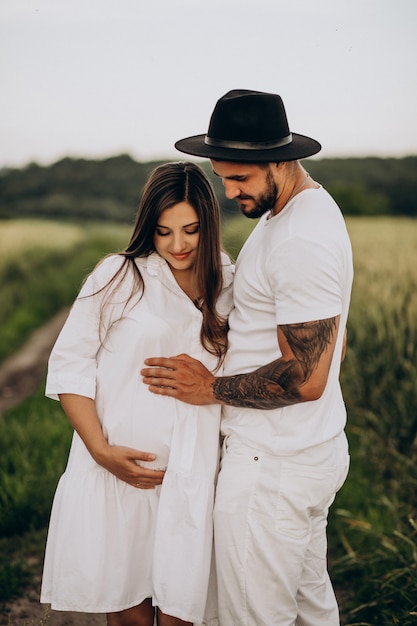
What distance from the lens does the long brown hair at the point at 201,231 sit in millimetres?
2740

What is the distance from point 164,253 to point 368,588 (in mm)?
2305

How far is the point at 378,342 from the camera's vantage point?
5918 millimetres

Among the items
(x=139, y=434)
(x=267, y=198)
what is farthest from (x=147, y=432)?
(x=267, y=198)

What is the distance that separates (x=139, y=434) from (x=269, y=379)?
1.97 feet

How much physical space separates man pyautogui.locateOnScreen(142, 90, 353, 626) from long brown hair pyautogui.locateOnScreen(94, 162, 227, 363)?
0.34 feet

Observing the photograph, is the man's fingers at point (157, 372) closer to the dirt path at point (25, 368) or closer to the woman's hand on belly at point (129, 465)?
the woman's hand on belly at point (129, 465)

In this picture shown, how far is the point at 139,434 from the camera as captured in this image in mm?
2695

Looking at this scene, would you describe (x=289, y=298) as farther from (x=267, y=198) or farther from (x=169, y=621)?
(x=169, y=621)

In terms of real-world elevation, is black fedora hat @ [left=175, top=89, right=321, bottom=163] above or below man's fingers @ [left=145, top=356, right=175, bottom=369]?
above

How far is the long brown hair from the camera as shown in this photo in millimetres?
2740

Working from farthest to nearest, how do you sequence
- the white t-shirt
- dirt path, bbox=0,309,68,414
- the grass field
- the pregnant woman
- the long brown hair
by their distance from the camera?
dirt path, bbox=0,309,68,414
the grass field
the long brown hair
the pregnant woman
the white t-shirt

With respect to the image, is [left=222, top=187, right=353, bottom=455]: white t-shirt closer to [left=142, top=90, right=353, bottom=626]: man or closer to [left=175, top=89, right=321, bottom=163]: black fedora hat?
[left=142, top=90, right=353, bottom=626]: man

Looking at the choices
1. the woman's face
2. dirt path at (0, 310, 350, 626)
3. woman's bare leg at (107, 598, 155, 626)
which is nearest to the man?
the woman's face

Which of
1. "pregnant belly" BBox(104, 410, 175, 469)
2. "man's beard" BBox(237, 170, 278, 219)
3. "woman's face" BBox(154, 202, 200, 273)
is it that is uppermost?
"man's beard" BBox(237, 170, 278, 219)
